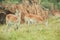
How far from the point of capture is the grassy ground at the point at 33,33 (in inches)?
163

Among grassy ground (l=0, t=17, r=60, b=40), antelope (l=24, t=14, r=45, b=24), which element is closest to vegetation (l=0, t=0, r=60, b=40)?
grassy ground (l=0, t=17, r=60, b=40)

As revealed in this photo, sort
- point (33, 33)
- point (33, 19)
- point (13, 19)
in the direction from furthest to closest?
point (33, 19), point (13, 19), point (33, 33)

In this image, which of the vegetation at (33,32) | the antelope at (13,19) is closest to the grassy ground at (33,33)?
the vegetation at (33,32)

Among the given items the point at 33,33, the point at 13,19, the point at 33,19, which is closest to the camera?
the point at 33,33

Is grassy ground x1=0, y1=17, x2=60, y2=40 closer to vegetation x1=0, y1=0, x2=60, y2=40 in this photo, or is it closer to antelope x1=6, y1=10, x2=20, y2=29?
vegetation x1=0, y1=0, x2=60, y2=40

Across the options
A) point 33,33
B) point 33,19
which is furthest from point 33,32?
point 33,19

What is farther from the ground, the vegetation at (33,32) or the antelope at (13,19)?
the antelope at (13,19)

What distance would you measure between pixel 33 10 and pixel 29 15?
21cm

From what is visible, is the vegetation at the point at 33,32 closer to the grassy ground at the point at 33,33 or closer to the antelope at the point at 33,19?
the grassy ground at the point at 33,33

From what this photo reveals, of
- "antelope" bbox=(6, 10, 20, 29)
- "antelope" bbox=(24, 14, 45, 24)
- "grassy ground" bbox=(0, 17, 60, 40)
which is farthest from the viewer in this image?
"antelope" bbox=(24, 14, 45, 24)

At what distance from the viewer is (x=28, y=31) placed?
430 cm

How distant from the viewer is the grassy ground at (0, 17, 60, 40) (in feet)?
13.6

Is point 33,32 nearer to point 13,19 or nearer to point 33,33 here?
point 33,33

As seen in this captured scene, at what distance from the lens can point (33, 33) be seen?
425 centimetres
